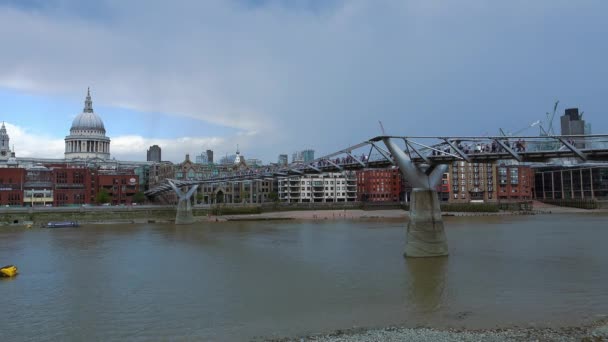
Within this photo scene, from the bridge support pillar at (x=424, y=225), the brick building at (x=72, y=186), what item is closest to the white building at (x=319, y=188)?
the brick building at (x=72, y=186)

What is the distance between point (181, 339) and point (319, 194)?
417 ft

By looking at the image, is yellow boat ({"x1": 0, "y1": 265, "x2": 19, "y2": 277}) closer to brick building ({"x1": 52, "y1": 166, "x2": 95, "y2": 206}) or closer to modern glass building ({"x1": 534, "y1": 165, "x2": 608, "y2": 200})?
brick building ({"x1": 52, "y1": 166, "x2": 95, "y2": 206})

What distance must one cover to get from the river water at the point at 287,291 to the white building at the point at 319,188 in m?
95.4

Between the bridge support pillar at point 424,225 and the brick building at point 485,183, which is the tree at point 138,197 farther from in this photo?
the bridge support pillar at point 424,225

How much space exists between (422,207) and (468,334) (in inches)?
763

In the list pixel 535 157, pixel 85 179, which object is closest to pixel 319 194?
pixel 85 179

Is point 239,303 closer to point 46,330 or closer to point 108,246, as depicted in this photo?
point 46,330

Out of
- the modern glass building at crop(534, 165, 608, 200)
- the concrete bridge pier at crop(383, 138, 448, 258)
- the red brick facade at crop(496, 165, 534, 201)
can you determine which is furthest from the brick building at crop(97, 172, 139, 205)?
the modern glass building at crop(534, 165, 608, 200)

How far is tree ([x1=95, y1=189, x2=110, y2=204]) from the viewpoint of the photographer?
12519 cm

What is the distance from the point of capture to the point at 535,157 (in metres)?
34.4

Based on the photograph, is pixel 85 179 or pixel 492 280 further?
pixel 85 179

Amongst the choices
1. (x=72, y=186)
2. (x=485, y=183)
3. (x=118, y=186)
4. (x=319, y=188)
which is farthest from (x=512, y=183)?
(x=72, y=186)

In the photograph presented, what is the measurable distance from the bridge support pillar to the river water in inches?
42.4

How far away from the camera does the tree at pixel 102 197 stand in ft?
411
